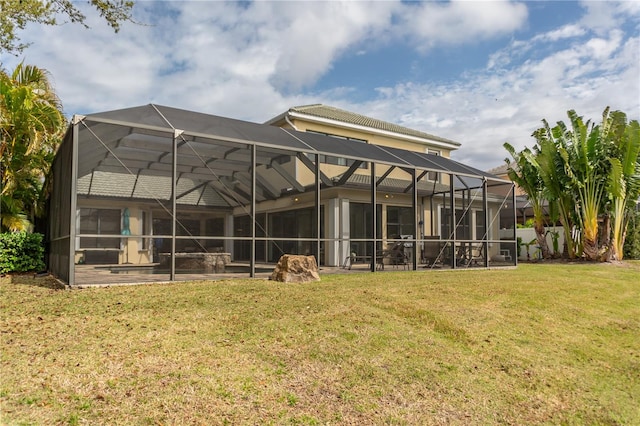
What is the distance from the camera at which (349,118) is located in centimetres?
2188

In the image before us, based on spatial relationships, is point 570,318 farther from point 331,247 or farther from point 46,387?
point 331,247

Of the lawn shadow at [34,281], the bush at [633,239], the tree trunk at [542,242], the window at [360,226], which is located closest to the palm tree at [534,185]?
the tree trunk at [542,242]

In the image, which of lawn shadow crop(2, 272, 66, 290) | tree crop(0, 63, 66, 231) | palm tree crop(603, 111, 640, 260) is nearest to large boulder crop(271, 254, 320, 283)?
lawn shadow crop(2, 272, 66, 290)

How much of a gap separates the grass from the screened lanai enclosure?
3128mm

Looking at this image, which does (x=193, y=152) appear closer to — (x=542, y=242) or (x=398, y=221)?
(x=398, y=221)

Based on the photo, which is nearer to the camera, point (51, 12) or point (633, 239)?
point (51, 12)

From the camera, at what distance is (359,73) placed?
14688 millimetres

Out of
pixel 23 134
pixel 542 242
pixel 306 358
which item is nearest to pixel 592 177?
pixel 542 242

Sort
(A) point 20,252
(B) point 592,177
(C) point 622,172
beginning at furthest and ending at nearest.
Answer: (B) point 592,177
(C) point 622,172
(A) point 20,252

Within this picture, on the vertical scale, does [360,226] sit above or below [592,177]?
below

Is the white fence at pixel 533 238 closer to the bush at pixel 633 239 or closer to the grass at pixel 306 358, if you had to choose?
the bush at pixel 633 239

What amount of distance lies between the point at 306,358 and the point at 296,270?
423cm

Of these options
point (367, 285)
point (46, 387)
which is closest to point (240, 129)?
point (367, 285)

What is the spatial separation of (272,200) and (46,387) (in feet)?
47.3
